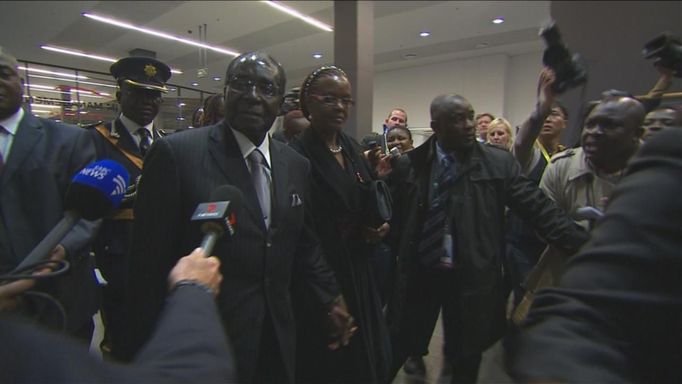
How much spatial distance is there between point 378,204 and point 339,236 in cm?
26

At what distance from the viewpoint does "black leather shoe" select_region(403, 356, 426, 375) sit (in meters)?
2.68

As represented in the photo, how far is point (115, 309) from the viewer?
2.14 metres

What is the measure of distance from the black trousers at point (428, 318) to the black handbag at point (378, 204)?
443 millimetres

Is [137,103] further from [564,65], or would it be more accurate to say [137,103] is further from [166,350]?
[564,65]

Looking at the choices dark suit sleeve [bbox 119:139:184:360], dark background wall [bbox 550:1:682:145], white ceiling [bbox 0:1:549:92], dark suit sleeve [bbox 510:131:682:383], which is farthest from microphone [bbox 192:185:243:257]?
white ceiling [bbox 0:1:549:92]

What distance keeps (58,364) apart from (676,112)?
100 inches

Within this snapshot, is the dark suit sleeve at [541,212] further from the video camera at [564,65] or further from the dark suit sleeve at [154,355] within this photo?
the dark suit sleeve at [154,355]

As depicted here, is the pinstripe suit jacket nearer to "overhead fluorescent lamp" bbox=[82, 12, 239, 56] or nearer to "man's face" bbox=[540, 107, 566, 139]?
"man's face" bbox=[540, 107, 566, 139]

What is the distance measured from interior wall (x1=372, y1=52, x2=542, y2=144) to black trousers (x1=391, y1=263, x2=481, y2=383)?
9638mm

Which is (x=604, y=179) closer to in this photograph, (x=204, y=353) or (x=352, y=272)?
(x=352, y=272)

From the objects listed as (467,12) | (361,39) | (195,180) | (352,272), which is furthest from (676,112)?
(467,12)

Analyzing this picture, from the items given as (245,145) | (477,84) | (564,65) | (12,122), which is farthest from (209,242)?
(477,84)

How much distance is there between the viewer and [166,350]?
61 cm

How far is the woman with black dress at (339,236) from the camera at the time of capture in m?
1.93
